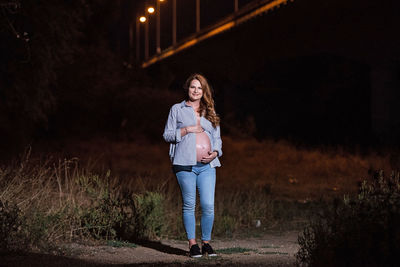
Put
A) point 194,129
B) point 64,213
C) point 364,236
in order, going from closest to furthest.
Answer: point 364,236
point 194,129
point 64,213

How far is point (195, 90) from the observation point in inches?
319

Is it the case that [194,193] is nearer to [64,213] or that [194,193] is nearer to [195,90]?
[195,90]

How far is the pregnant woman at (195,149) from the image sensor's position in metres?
7.96

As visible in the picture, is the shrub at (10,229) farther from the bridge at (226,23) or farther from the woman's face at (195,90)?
the bridge at (226,23)

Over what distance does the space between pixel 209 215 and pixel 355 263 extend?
8.75 feet

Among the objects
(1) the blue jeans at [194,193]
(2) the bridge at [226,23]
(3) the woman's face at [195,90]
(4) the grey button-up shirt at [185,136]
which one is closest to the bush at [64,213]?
(1) the blue jeans at [194,193]

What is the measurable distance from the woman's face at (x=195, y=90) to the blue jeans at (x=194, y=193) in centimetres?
73

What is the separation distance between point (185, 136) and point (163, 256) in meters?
1.44

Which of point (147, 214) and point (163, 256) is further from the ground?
point (147, 214)

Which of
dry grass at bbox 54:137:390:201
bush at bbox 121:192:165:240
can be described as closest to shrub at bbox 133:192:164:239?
bush at bbox 121:192:165:240

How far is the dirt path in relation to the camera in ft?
24.2

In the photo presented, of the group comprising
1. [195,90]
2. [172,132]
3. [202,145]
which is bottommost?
[202,145]

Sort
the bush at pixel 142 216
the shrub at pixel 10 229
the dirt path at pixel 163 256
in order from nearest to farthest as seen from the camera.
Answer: the dirt path at pixel 163 256 < the shrub at pixel 10 229 < the bush at pixel 142 216

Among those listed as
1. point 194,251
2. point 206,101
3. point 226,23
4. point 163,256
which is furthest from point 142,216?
point 226,23
